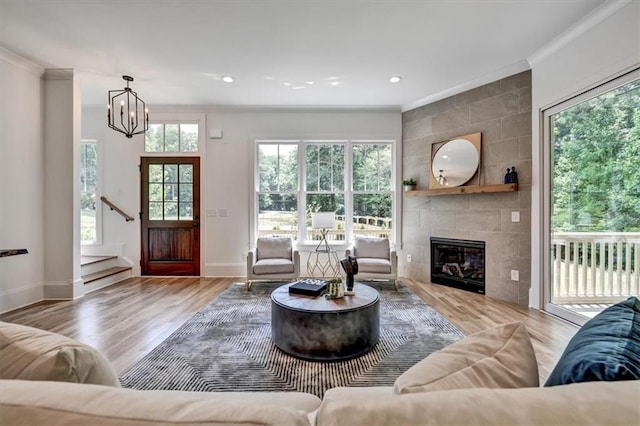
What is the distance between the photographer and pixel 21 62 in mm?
3490

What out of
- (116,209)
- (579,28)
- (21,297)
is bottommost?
(21,297)

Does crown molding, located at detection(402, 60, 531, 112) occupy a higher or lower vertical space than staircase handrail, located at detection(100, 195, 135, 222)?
higher

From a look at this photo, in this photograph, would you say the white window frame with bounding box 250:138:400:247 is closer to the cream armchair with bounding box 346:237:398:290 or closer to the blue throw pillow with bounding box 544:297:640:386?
the cream armchair with bounding box 346:237:398:290

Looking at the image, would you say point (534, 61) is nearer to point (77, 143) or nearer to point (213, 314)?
point (213, 314)

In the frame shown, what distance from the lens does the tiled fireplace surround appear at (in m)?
3.63

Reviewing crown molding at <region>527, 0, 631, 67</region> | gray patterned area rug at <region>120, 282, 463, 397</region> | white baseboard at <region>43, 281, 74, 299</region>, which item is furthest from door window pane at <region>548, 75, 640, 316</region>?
white baseboard at <region>43, 281, 74, 299</region>

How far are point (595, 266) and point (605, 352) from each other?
313 centimetres

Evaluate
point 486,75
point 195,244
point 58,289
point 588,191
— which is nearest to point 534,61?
point 486,75

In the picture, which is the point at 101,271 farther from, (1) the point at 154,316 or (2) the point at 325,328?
(2) the point at 325,328

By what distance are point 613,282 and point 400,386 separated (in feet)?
11.4

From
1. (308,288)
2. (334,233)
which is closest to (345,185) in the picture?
(334,233)

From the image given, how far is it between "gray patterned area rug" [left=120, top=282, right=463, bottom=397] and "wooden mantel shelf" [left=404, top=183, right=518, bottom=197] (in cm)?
176

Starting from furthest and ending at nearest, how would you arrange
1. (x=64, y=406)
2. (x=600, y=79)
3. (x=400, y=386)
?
(x=600, y=79) → (x=400, y=386) → (x=64, y=406)

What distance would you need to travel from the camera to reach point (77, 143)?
388 centimetres
